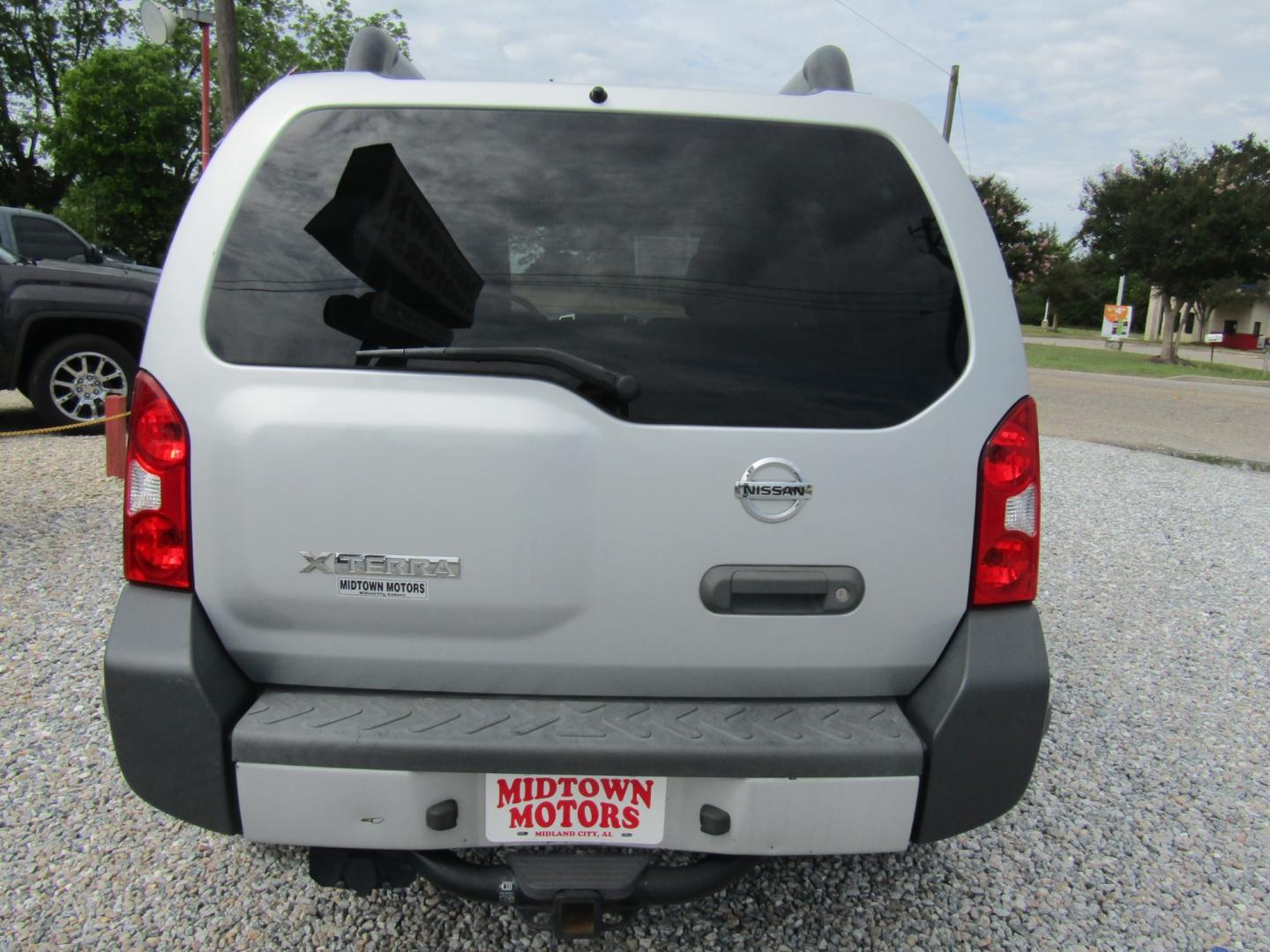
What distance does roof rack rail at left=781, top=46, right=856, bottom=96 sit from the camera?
2.12 m

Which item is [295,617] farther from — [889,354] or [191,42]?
[191,42]

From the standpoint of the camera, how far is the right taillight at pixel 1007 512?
1.79 meters

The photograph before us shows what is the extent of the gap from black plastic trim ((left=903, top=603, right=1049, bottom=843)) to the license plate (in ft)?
1.66

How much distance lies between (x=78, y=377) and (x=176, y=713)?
726 centimetres

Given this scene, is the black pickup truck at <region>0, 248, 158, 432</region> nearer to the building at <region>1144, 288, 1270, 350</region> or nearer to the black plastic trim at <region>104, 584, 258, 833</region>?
the black plastic trim at <region>104, 584, 258, 833</region>

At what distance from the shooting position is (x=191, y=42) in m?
32.9

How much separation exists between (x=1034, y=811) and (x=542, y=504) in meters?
2.10

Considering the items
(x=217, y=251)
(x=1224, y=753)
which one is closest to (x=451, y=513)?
(x=217, y=251)

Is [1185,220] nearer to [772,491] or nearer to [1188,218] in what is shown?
[1188,218]

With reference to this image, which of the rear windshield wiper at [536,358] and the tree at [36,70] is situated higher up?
the tree at [36,70]

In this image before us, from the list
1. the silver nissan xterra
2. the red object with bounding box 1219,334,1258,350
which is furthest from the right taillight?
the red object with bounding box 1219,334,1258,350

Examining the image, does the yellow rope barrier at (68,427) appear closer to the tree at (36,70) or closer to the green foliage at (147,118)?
the green foliage at (147,118)

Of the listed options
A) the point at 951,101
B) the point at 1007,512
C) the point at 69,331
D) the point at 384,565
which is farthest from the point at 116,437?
the point at 951,101

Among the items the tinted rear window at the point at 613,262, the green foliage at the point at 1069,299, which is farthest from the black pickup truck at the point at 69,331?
the green foliage at the point at 1069,299
